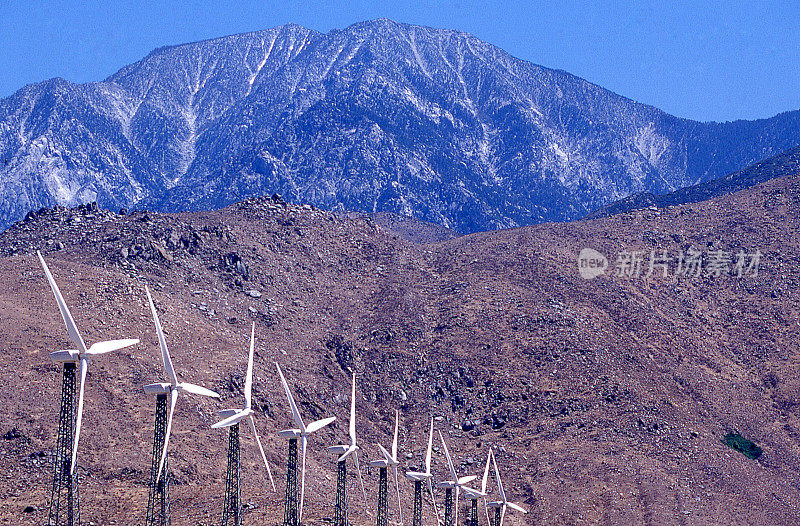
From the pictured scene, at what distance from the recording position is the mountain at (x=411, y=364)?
123250 mm

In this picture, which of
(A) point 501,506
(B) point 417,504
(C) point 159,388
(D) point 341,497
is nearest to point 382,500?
(D) point 341,497

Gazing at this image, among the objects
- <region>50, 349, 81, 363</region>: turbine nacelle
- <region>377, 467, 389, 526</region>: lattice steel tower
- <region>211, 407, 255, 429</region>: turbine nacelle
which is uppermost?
<region>50, 349, 81, 363</region>: turbine nacelle

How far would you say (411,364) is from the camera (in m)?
164

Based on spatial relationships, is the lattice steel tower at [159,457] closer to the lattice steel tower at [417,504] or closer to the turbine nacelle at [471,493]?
the lattice steel tower at [417,504]

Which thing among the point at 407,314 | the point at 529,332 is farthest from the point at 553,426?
the point at 407,314

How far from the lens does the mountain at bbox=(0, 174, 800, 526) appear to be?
123m

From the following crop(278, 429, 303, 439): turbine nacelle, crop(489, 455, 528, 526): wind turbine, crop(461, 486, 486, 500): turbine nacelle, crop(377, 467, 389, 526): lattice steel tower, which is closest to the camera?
crop(278, 429, 303, 439): turbine nacelle

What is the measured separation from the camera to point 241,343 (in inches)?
5846

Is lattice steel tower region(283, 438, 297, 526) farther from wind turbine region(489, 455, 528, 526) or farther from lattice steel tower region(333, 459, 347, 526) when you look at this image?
wind turbine region(489, 455, 528, 526)

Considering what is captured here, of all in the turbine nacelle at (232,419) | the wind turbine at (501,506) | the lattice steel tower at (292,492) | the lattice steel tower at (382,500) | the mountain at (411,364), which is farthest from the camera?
the mountain at (411,364)

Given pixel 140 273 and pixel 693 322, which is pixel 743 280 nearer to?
pixel 693 322

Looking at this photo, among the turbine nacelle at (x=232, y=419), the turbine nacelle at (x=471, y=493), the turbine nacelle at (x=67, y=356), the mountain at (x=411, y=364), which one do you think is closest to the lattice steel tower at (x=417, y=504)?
the turbine nacelle at (x=471, y=493)

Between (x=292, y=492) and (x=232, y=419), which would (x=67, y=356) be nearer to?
(x=232, y=419)

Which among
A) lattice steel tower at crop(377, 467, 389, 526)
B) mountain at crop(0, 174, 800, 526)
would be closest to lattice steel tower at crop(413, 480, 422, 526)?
lattice steel tower at crop(377, 467, 389, 526)
